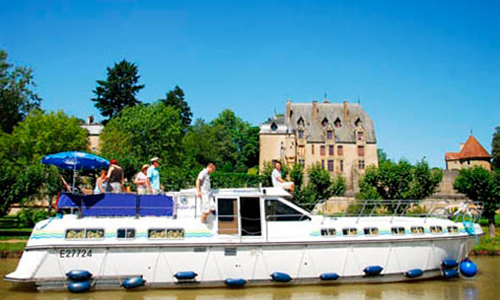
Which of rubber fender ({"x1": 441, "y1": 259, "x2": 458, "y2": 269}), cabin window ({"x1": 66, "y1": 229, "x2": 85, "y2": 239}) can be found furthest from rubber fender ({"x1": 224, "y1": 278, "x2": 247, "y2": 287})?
rubber fender ({"x1": 441, "y1": 259, "x2": 458, "y2": 269})

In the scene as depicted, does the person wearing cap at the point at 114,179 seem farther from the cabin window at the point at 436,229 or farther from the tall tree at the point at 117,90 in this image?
the tall tree at the point at 117,90

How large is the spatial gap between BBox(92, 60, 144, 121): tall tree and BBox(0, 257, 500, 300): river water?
50072mm

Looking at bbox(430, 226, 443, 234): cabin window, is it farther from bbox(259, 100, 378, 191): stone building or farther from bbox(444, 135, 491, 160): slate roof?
bbox(444, 135, 491, 160): slate roof

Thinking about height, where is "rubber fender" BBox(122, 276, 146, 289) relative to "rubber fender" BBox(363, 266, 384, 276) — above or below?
below

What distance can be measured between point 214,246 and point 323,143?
4878 centimetres

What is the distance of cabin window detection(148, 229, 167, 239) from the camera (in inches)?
504

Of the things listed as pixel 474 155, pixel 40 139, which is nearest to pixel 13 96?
pixel 40 139

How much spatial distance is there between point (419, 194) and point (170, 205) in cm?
2633

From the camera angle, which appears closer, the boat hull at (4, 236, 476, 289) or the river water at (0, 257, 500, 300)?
the river water at (0, 257, 500, 300)

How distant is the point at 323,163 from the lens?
59.5 meters

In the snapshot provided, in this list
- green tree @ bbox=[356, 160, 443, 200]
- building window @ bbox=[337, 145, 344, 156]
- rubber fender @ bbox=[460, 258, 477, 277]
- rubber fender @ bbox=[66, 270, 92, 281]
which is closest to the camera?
rubber fender @ bbox=[66, 270, 92, 281]

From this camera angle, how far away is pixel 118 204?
1334cm

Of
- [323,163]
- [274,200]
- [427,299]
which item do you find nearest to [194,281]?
[274,200]

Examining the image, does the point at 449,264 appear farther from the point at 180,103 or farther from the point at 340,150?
the point at 180,103
